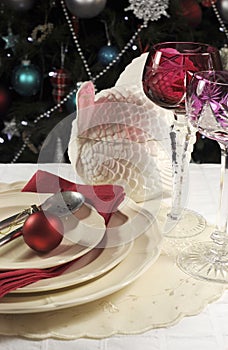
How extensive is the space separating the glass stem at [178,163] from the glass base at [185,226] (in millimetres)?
13

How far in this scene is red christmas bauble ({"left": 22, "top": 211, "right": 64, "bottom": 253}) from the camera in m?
0.79

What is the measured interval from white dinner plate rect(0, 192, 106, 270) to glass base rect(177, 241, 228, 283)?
0.12 m

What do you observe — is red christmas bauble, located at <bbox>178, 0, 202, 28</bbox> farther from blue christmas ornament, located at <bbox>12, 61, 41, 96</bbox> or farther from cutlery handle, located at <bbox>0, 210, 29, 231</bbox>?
cutlery handle, located at <bbox>0, 210, 29, 231</bbox>

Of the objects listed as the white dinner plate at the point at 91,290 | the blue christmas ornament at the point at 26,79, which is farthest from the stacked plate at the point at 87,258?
the blue christmas ornament at the point at 26,79

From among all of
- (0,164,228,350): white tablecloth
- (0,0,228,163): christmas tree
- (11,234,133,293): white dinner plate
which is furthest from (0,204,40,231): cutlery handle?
(0,0,228,163): christmas tree

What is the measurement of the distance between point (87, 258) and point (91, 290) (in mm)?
74

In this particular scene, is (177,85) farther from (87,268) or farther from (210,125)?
(87,268)

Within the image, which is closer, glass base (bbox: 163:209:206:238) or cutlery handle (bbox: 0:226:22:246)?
cutlery handle (bbox: 0:226:22:246)

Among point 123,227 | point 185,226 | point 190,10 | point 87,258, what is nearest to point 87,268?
point 87,258

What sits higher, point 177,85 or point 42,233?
point 177,85

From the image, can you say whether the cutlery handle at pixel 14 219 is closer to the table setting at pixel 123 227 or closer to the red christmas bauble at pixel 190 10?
the table setting at pixel 123 227

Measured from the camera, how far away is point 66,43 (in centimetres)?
227

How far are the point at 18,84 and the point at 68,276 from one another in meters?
1.61

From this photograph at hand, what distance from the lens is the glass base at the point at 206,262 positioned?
815 millimetres
